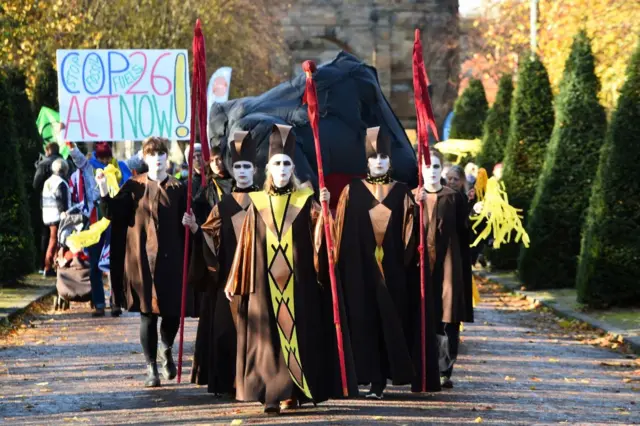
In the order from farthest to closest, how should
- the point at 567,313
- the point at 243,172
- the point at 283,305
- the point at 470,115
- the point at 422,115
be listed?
the point at 470,115 < the point at 567,313 < the point at 422,115 < the point at 243,172 < the point at 283,305

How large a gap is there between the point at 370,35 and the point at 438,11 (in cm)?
299

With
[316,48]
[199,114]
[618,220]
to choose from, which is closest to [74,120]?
[618,220]

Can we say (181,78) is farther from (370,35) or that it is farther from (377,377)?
(370,35)

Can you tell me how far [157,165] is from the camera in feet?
37.5

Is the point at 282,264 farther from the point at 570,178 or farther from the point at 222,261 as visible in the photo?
the point at 570,178

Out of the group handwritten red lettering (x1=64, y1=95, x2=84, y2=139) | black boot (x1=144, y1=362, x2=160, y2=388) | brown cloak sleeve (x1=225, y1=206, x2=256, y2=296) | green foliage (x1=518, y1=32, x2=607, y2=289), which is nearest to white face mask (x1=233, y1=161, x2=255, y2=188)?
brown cloak sleeve (x1=225, y1=206, x2=256, y2=296)

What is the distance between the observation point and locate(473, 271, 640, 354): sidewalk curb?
47.1ft

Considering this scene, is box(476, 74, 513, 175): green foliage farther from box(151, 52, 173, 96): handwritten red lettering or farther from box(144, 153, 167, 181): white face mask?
box(144, 153, 167, 181): white face mask

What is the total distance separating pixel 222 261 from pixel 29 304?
7946 millimetres

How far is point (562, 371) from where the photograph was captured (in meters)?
12.6

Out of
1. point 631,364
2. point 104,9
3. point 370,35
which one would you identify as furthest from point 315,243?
point 370,35

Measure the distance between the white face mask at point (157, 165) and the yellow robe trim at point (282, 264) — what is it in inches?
56.3

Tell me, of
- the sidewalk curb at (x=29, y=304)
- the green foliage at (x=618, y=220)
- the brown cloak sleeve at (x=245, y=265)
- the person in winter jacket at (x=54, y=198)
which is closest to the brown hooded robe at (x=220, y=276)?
the brown cloak sleeve at (x=245, y=265)

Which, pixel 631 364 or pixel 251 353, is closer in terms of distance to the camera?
pixel 251 353
